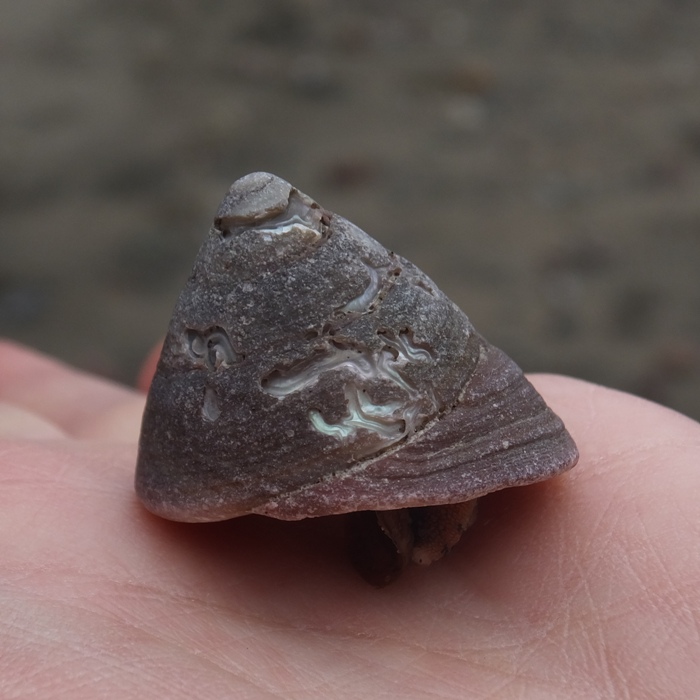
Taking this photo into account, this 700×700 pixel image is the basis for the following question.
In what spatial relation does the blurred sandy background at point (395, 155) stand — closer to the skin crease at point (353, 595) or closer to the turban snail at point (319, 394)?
the skin crease at point (353, 595)

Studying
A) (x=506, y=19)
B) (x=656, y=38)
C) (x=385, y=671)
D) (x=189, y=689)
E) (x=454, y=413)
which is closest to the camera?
(x=189, y=689)

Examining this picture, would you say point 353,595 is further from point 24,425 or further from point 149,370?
→ point 149,370

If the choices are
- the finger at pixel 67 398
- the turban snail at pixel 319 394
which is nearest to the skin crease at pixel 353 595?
the turban snail at pixel 319 394

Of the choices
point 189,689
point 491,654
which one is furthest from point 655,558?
point 189,689

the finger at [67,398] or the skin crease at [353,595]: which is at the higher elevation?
the skin crease at [353,595]

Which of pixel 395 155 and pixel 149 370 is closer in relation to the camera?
pixel 149 370

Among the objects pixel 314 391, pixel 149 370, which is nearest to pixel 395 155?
pixel 149 370

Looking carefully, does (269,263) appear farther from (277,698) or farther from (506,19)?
(506,19)
